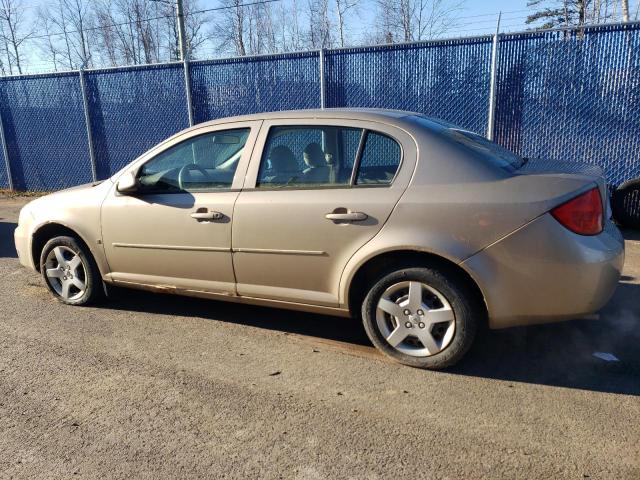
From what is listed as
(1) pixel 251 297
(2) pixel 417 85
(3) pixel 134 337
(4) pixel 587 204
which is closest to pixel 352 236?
(1) pixel 251 297

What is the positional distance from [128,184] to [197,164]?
57cm

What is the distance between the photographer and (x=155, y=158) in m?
4.22

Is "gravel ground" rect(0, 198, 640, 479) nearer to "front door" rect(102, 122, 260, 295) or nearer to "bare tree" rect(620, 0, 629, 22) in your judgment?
"front door" rect(102, 122, 260, 295)

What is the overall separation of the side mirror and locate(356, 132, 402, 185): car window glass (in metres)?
1.82

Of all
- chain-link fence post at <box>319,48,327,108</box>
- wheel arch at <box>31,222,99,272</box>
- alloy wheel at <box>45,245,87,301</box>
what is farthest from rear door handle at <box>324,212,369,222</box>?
chain-link fence post at <box>319,48,327,108</box>

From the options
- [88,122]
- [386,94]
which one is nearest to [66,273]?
[386,94]

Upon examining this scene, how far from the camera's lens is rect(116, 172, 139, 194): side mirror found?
13.6 feet

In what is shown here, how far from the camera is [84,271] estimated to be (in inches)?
184

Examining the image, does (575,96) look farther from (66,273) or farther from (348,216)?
(66,273)

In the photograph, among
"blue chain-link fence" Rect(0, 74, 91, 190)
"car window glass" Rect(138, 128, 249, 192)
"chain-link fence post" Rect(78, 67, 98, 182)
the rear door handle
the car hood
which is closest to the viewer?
the rear door handle

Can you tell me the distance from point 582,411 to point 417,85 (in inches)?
234

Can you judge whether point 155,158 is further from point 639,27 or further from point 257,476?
point 639,27

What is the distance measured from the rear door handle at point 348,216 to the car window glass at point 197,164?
89 cm

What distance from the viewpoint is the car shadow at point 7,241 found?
693 cm
